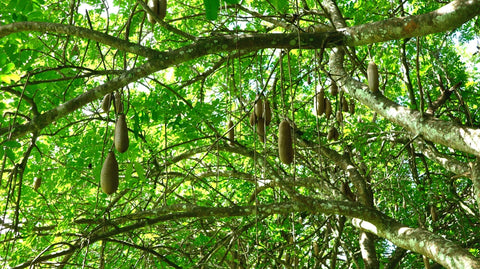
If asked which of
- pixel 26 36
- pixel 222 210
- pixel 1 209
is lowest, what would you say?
pixel 222 210

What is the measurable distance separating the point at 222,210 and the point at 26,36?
77.0 inches

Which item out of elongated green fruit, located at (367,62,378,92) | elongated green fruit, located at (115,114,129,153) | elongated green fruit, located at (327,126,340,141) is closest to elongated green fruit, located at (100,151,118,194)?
elongated green fruit, located at (115,114,129,153)

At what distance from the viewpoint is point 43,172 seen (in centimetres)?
448

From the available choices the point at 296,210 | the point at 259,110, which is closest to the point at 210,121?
the point at 296,210

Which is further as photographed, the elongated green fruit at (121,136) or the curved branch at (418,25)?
the elongated green fruit at (121,136)

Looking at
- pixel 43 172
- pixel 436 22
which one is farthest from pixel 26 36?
pixel 436 22

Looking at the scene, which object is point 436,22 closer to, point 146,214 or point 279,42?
point 279,42

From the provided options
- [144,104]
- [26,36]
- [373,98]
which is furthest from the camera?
[144,104]

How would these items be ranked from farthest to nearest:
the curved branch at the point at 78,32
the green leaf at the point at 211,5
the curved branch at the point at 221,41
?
the curved branch at the point at 78,32 → the curved branch at the point at 221,41 → the green leaf at the point at 211,5

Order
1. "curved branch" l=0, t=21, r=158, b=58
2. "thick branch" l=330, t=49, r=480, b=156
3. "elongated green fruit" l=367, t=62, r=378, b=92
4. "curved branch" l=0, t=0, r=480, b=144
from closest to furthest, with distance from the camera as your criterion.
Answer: "curved branch" l=0, t=0, r=480, b=144 → "curved branch" l=0, t=21, r=158, b=58 → "thick branch" l=330, t=49, r=480, b=156 → "elongated green fruit" l=367, t=62, r=378, b=92

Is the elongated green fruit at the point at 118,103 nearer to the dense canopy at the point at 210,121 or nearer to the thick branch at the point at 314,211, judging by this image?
the dense canopy at the point at 210,121

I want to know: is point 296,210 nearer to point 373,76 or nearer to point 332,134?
point 373,76

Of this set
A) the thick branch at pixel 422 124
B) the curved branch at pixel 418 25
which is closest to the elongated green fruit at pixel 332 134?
the thick branch at pixel 422 124

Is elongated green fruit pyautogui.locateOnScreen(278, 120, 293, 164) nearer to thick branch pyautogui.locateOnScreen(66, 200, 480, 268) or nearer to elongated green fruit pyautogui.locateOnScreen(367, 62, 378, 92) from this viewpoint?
thick branch pyautogui.locateOnScreen(66, 200, 480, 268)
